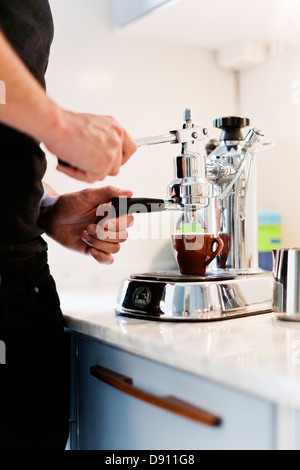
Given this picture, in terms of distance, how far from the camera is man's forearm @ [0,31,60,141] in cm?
60

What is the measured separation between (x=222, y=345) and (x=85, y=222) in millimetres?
398

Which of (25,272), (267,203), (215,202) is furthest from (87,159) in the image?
(267,203)

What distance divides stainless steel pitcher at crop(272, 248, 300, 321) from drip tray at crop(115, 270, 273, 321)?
0.05 meters

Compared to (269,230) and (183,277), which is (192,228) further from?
(269,230)

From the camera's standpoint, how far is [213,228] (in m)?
1.03

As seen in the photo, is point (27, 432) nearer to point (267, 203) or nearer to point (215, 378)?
point (215, 378)

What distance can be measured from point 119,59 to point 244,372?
3.56ft

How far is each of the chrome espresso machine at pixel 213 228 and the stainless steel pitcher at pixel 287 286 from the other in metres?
0.06

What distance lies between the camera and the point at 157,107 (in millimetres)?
1487

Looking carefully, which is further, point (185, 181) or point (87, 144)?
point (185, 181)

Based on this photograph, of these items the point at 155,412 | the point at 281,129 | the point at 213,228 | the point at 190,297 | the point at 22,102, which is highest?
the point at 281,129

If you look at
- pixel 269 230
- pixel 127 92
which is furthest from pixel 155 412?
pixel 127 92

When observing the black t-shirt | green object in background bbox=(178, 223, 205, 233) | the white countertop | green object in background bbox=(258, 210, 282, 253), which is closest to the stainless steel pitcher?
the white countertop

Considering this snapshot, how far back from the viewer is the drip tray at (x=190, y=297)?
2.53ft
